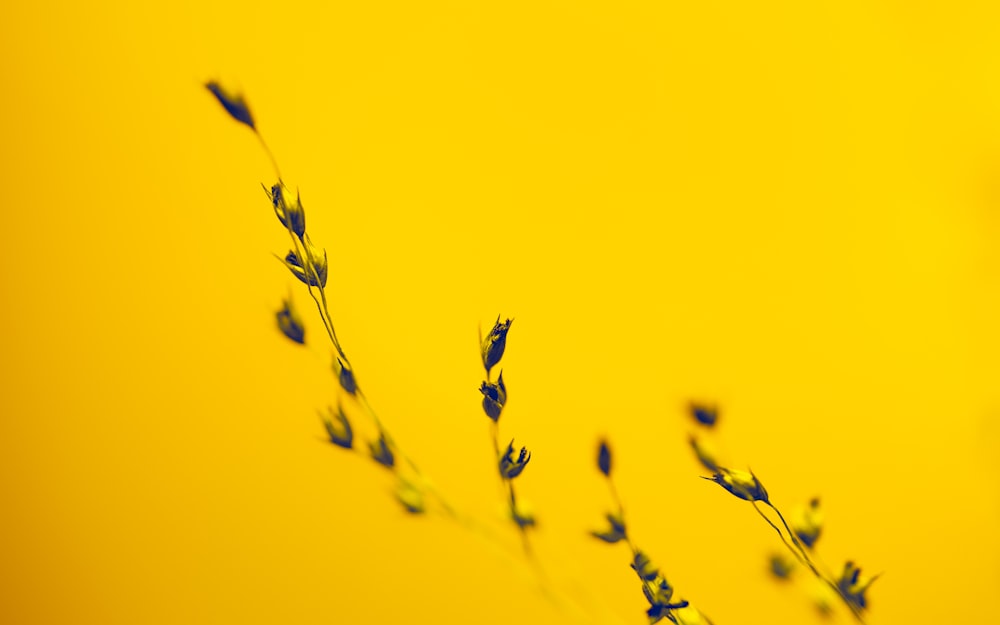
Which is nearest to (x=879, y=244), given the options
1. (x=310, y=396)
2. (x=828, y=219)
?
(x=828, y=219)

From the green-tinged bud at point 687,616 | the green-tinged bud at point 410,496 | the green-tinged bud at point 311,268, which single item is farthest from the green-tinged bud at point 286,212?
the green-tinged bud at point 687,616

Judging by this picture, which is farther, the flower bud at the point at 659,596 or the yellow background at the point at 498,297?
the yellow background at the point at 498,297

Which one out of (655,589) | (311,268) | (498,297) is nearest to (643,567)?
(655,589)

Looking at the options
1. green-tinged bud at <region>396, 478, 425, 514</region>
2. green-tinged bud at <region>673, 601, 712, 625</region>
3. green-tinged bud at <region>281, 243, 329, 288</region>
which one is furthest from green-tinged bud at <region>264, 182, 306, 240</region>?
green-tinged bud at <region>673, 601, 712, 625</region>

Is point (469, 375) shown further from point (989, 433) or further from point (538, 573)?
point (989, 433)

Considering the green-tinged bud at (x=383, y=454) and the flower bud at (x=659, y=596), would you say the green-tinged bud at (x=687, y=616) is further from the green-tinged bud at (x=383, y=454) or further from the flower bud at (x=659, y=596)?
the green-tinged bud at (x=383, y=454)

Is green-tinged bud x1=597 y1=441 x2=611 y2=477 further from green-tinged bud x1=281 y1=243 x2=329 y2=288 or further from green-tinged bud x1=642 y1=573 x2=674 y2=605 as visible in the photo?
green-tinged bud x1=281 y1=243 x2=329 y2=288
